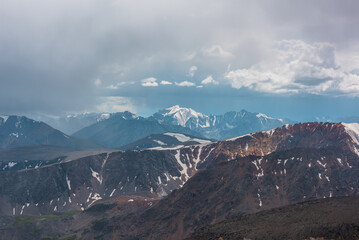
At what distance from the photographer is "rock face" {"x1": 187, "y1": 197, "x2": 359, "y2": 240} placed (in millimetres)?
112525

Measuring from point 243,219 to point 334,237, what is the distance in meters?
46.4

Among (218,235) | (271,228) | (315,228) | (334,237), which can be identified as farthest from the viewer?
(218,235)

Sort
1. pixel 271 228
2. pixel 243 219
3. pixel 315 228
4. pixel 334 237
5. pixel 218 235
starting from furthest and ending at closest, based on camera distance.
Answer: pixel 243 219
pixel 218 235
pixel 271 228
pixel 315 228
pixel 334 237

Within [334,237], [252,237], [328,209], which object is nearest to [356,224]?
[334,237]

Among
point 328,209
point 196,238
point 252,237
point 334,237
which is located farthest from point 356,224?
point 196,238

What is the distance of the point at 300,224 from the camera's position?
122m

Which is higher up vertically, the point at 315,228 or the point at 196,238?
the point at 315,228

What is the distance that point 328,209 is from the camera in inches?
5162

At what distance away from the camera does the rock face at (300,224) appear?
369ft

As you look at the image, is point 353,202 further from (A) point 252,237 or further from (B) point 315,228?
(A) point 252,237

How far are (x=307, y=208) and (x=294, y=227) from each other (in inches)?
858

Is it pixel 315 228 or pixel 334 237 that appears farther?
pixel 315 228

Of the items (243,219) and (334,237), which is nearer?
(334,237)

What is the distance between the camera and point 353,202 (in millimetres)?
134875
